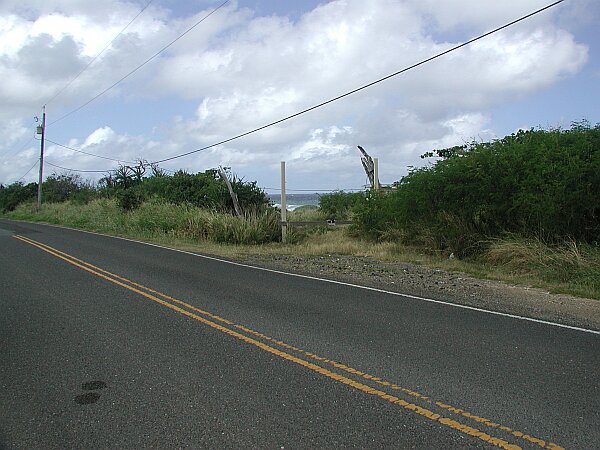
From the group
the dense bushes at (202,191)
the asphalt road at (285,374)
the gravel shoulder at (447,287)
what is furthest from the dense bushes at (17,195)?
the asphalt road at (285,374)

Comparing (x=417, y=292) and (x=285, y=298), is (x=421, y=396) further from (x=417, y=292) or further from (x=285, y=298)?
(x=417, y=292)

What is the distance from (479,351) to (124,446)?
4.16m

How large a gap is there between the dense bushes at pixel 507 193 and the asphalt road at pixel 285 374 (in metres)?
5.78

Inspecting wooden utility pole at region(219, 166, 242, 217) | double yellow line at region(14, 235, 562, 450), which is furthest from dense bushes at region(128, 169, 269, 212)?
double yellow line at region(14, 235, 562, 450)

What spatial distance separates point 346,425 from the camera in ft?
13.8

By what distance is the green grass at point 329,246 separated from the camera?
1174 cm

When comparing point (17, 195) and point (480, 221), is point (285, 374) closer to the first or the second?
point (480, 221)

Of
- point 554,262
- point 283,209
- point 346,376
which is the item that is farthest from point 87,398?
point 283,209

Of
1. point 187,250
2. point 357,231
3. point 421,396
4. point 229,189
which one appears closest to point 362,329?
point 421,396

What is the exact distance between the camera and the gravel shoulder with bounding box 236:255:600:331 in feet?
28.1

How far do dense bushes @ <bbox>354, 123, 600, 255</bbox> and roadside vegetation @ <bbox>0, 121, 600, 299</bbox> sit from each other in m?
0.03

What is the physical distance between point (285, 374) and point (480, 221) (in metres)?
11.8

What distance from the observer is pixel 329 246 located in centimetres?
1975

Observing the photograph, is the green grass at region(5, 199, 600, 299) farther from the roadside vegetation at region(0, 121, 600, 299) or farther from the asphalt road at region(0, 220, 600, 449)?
the asphalt road at region(0, 220, 600, 449)
